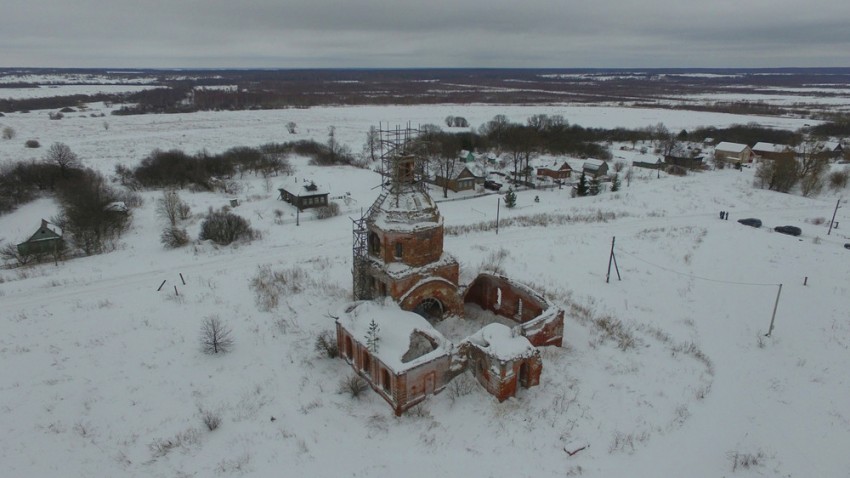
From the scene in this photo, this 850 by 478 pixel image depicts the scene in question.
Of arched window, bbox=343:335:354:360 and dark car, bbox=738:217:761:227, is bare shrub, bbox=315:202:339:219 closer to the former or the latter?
arched window, bbox=343:335:354:360

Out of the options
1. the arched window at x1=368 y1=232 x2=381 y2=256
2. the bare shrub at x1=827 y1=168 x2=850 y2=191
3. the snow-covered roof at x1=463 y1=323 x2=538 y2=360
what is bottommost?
→ the snow-covered roof at x1=463 y1=323 x2=538 y2=360

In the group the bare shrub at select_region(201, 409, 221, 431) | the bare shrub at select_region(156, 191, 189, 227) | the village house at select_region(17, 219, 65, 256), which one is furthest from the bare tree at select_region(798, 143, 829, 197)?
the village house at select_region(17, 219, 65, 256)

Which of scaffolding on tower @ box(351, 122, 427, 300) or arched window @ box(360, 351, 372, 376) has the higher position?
scaffolding on tower @ box(351, 122, 427, 300)

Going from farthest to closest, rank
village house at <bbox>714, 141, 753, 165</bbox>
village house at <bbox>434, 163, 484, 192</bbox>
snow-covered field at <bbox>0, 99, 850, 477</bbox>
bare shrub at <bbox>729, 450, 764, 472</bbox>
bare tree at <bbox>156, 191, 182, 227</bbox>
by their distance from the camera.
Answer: village house at <bbox>714, 141, 753, 165</bbox>
village house at <bbox>434, 163, 484, 192</bbox>
bare tree at <bbox>156, 191, 182, 227</bbox>
snow-covered field at <bbox>0, 99, 850, 477</bbox>
bare shrub at <bbox>729, 450, 764, 472</bbox>

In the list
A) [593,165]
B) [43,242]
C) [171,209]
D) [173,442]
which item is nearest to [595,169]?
[593,165]

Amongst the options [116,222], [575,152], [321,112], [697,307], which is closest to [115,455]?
[697,307]
